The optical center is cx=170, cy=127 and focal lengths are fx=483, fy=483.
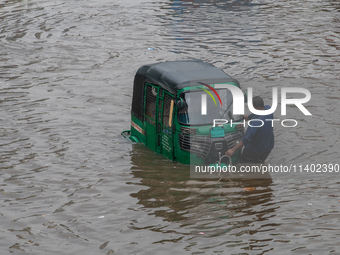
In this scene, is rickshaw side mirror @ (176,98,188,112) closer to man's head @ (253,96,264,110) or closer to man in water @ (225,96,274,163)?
man in water @ (225,96,274,163)

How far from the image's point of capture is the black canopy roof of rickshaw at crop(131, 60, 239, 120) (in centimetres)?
1129

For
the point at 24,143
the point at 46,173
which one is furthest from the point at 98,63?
the point at 46,173

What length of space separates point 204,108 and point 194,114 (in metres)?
0.28

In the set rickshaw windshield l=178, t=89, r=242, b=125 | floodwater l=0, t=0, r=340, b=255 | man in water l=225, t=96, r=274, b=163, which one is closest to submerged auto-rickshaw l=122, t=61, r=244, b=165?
rickshaw windshield l=178, t=89, r=242, b=125

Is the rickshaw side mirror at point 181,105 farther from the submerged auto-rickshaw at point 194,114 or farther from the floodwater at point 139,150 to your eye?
the floodwater at point 139,150

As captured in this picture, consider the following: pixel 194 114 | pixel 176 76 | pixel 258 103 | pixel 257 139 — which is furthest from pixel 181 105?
pixel 257 139

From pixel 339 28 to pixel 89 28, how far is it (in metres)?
13.9

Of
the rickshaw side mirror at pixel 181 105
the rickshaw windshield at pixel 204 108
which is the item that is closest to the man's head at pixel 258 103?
the rickshaw windshield at pixel 204 108

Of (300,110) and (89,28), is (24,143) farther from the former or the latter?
(89,28)

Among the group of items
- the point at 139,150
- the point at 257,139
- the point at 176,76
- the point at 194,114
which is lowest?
the point at 139,150

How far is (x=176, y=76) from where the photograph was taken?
11.5 m

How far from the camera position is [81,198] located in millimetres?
10492

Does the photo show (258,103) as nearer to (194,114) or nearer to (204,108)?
(204,108)

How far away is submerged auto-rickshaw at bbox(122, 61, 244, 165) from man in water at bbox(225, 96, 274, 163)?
0.29 m
